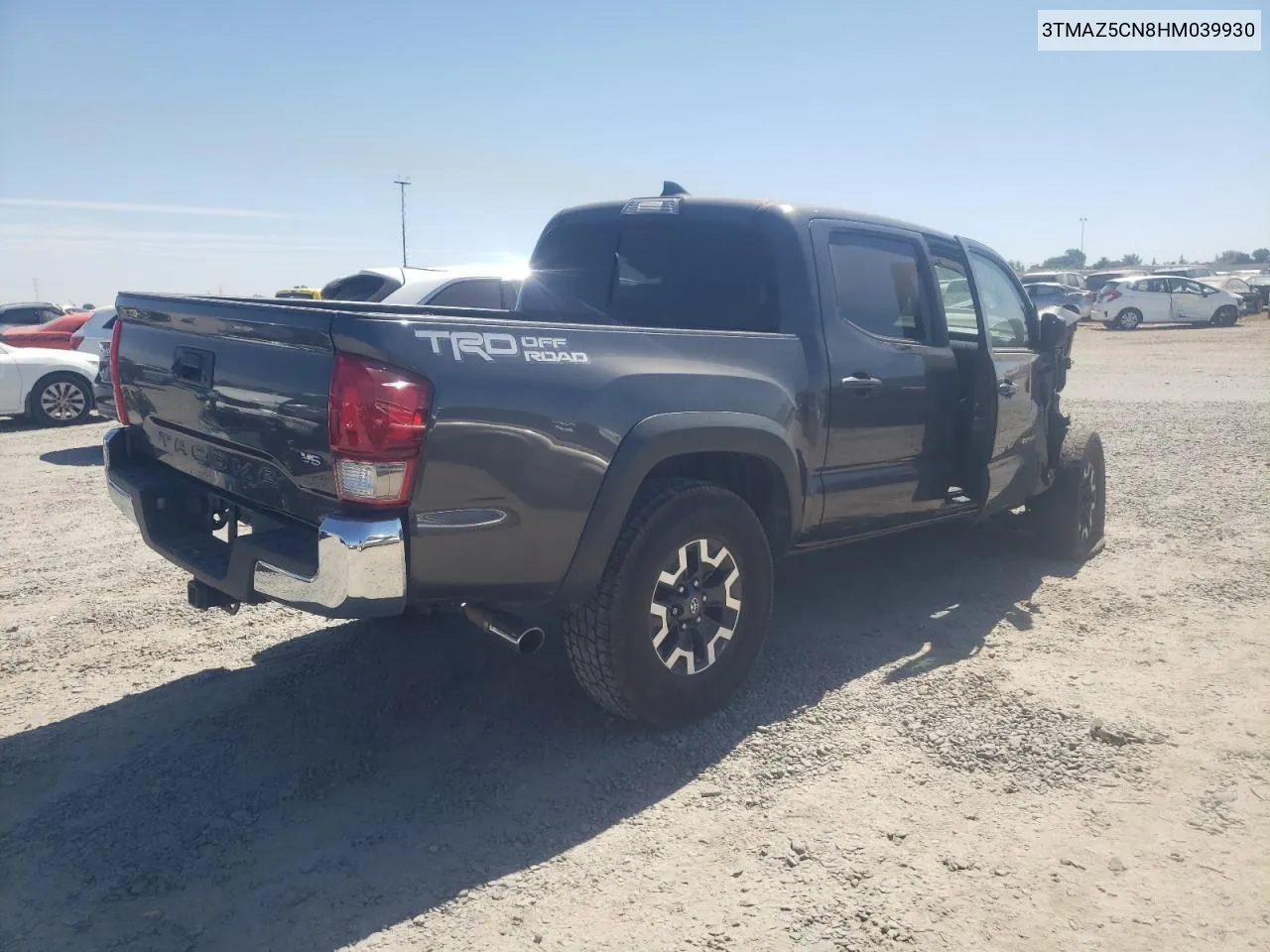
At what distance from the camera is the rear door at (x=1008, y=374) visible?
5.36 m

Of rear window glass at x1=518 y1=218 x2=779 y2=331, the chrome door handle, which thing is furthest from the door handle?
rear window glass at x1=518 y1=218 x2=779 y2=331

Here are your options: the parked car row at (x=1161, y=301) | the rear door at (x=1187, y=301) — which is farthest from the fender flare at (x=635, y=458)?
the rear door at (x=1187, y=301)

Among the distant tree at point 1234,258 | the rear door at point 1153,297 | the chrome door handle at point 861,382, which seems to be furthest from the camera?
the distant tree at point 1234,258

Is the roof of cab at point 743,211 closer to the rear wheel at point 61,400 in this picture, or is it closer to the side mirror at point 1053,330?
the side mirror at point 1053,330

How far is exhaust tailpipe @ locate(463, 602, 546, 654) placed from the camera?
334cm

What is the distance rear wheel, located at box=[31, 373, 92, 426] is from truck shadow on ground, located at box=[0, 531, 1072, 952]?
9948mm

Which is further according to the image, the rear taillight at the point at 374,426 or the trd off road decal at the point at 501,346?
the trd off road decal at the point at 501,346

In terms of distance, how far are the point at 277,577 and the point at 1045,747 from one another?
111 inches

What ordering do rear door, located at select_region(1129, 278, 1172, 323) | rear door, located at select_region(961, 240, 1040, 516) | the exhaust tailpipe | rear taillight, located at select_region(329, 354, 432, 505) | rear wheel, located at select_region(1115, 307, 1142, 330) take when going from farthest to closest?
rear wheel, located at select_region(1115, 307, 1142, 330) → rear door, located at select_region(1129, 278, 1172, 323) → rear door, located at select_region(961, 240, 1040, 516) → the exhaust tailpipe → rear taillight, located at select_region(329, 354, 432, 505)

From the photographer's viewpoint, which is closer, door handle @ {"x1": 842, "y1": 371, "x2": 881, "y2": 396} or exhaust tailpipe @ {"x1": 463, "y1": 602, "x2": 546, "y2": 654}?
exhaust tailpipe @ {"x1": 463, "y1": 602, "x2": 546, "y2": 654}

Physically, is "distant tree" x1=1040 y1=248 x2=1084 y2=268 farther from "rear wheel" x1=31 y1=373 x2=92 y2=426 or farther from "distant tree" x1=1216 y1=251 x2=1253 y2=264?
"rear wheel" x1=31 y1=373 x2=92 y2=426

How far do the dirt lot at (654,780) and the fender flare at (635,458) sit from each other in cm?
77

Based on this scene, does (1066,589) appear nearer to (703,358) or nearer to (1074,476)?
(1074,476)

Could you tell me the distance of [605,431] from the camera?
3.46 metres
